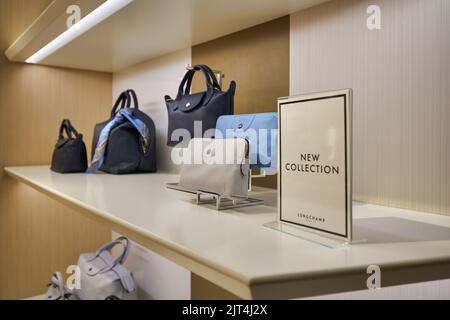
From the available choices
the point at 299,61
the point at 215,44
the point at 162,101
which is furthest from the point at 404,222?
the point at 162,101

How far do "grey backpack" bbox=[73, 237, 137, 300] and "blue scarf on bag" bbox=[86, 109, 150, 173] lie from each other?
1.36ft

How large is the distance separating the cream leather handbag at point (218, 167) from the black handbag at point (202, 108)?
0.74ft

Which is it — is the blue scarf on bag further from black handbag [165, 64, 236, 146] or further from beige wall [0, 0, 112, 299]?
beige wall [0, 0, 112, 299]

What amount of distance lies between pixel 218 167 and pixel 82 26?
775mm

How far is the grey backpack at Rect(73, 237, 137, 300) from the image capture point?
148 centimetres

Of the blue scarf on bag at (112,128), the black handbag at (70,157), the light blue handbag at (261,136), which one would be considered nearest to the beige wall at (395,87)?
the light blue handbag at (261,136)

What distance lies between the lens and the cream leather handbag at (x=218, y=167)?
666 millimetres

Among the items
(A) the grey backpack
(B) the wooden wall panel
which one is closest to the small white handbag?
(A) the grey backpack

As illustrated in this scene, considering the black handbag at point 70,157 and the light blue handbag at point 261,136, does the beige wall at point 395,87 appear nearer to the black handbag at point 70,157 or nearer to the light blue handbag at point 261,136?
the light blue handbag at point 261,136

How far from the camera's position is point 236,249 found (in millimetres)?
458

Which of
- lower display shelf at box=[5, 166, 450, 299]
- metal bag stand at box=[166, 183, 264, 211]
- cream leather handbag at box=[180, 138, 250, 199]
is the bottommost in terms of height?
lower display shelf at box=[5, 166, 450, 299]

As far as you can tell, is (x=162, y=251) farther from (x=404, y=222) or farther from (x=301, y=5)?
(x=301, y=5)

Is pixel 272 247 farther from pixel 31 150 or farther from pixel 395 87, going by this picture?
pixel 31 150

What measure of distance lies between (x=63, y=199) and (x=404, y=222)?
71 centimetres
